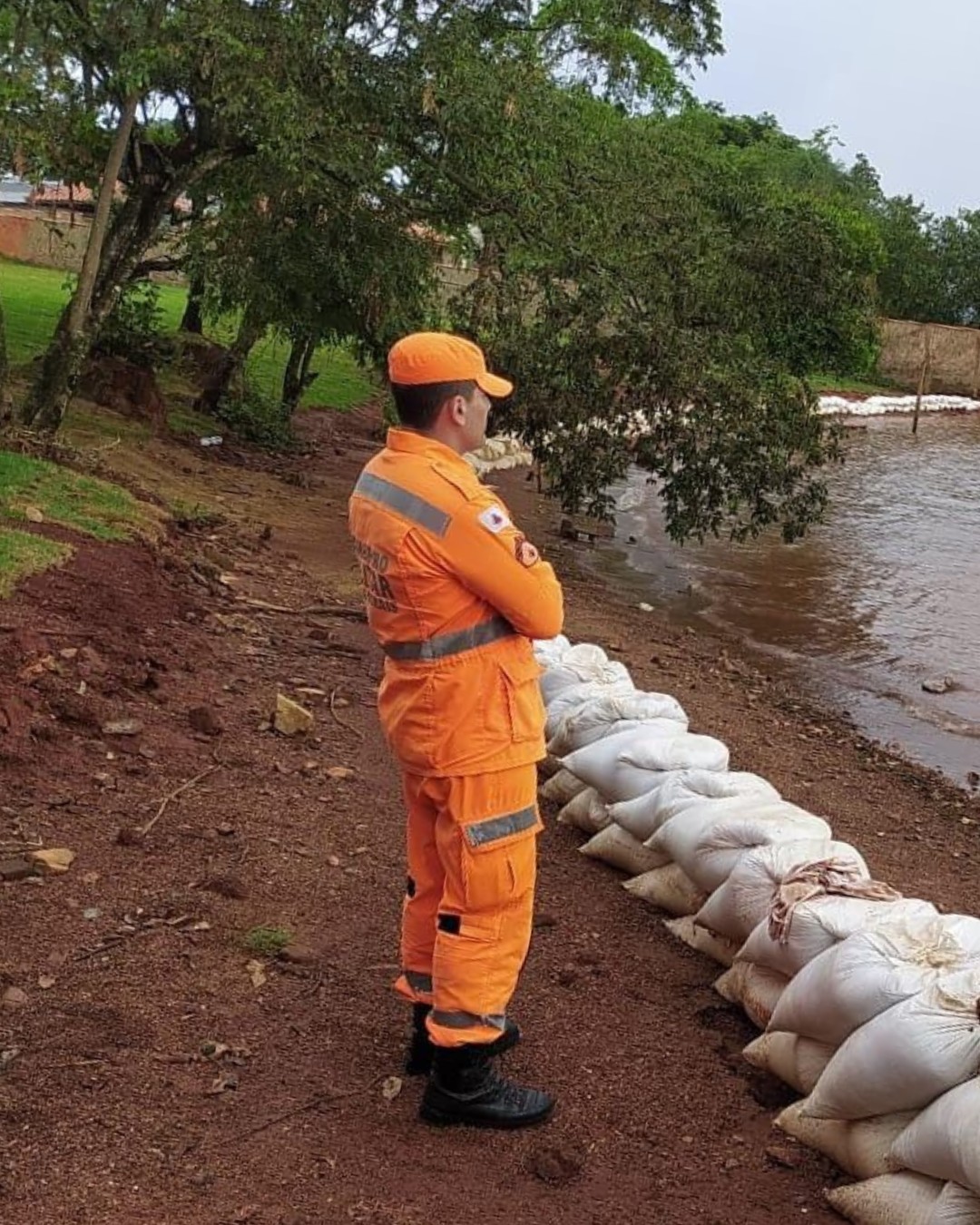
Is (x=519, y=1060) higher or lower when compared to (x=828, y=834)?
lower

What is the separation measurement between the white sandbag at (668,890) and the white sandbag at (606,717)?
809 millimetres

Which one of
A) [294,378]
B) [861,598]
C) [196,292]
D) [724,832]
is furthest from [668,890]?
[294,378]

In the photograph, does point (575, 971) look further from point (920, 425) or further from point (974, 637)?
point (920, 425)

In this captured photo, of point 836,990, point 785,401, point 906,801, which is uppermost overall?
point 785,401

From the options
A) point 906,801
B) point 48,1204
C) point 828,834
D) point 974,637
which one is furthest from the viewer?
point 974,637

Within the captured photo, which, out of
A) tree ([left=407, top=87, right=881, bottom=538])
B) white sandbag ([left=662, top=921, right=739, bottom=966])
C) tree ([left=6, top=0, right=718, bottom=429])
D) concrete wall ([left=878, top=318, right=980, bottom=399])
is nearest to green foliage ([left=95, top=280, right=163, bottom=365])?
tree ([left=6, top=0, right=718, bottom=429])

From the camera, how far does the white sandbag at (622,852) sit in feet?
16.2

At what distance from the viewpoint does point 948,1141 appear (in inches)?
111

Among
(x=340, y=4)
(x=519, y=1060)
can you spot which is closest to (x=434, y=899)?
(x=519, y=1060)

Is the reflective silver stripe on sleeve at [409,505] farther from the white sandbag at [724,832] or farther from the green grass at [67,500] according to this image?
the green grass at [67,500]

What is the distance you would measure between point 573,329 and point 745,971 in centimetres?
804

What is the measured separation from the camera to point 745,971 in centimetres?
404

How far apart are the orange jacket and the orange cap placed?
0.45 ft

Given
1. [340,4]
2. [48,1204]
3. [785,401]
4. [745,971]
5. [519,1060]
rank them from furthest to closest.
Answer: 1. [785,401]
2. [340,4]
3. [745,971]
4. [519,1060]
5. [48,1204]
